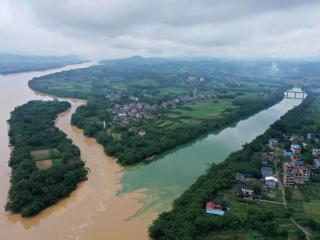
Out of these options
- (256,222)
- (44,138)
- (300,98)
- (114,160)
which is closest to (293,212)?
(256,222)

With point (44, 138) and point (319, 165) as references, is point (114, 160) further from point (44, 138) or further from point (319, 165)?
point (319, 165)

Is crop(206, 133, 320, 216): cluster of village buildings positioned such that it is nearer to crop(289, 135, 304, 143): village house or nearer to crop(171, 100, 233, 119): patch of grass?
crop(289, 135, 304, 143): village house

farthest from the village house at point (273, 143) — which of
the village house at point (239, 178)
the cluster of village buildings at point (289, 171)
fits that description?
the village house at point (239, 178)

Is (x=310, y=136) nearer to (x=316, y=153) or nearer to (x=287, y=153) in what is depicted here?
(x=316, y=153)

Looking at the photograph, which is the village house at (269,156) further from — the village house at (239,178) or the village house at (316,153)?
the village house at (239,178)

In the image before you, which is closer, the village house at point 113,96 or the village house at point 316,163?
the village house at point 316,163

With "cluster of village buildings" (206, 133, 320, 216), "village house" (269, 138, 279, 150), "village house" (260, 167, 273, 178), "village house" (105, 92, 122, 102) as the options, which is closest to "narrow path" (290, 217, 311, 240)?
"cluster of village buildings" (206, 133, 320, 216)

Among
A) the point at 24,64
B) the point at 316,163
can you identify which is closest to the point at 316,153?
the point at 316,163
